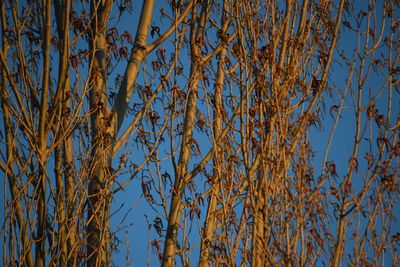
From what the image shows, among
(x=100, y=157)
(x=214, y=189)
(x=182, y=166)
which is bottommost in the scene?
(x=214, y=189)

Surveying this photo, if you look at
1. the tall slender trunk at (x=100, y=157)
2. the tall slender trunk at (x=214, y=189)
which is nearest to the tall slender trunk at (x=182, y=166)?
the tall slender trunk at (x=214, y=189)

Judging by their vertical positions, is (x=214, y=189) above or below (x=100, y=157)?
below

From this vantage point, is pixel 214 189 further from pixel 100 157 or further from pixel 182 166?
pixel 100 157

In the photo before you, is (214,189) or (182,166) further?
(182,166)

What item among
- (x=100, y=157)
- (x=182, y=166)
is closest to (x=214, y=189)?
(x=182, y=166)

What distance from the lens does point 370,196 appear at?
3.82m

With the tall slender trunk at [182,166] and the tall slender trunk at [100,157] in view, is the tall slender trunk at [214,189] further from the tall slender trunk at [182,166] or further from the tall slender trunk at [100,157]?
the tall slender trunk at [100,157]

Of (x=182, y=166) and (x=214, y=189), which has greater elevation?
(x=182, y=166)

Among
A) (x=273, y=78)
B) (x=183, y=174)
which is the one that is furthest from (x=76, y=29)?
(x=273, y=78)

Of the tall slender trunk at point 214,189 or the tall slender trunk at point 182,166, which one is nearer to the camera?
the tall slender trunk at point 214,189

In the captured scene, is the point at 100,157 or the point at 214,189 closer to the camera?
the point at 214,189

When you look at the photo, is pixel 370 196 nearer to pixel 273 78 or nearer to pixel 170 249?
pixel 273 78

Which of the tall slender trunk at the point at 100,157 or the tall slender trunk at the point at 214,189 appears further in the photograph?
the tall slender trunk at the point at 100,157

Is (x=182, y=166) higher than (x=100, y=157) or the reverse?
the reverse
